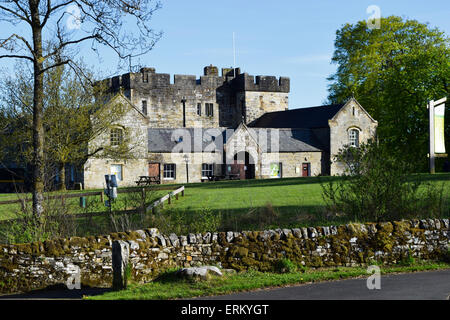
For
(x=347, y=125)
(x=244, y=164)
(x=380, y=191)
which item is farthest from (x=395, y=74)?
(x=380, y=191)

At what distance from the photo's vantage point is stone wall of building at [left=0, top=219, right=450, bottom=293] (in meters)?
11.7

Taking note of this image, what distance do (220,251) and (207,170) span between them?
37132 mm

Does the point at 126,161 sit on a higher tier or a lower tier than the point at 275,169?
higher

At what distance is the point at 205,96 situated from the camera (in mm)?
64375

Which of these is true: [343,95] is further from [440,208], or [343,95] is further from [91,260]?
[91,260]

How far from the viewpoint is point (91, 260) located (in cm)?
1190

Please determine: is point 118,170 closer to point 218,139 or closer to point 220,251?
point 218,139

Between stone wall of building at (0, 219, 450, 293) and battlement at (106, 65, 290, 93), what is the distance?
48.6 metres

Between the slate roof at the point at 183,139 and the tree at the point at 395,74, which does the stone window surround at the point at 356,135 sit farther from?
the slate roof at the point at 183,139

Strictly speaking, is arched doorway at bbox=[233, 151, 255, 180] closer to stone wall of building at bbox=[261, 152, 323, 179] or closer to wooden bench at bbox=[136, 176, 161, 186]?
stone wall of building at bbox=[261, 152, 323, 179]

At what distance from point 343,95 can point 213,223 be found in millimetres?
43169

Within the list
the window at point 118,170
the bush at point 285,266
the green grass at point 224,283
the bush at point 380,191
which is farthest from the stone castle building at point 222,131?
the green grass at point 224,283

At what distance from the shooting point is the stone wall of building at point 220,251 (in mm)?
11719

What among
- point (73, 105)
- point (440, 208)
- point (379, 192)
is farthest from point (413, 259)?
point (73, 105)
